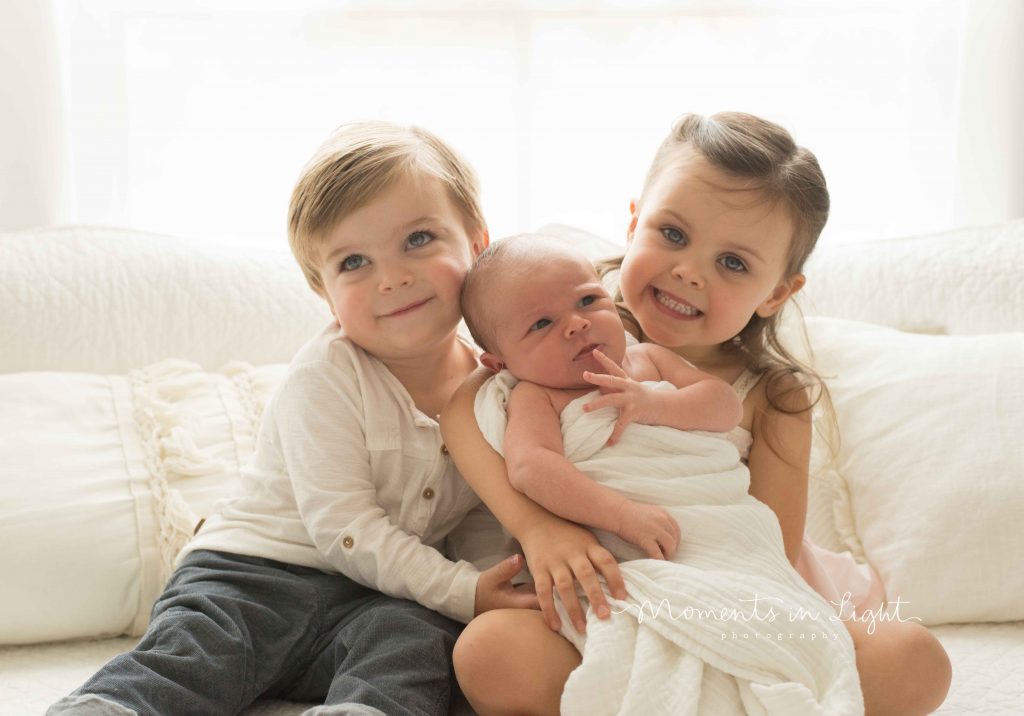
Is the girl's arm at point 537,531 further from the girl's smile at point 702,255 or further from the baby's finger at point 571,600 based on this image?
the girl's smile at point 702,255

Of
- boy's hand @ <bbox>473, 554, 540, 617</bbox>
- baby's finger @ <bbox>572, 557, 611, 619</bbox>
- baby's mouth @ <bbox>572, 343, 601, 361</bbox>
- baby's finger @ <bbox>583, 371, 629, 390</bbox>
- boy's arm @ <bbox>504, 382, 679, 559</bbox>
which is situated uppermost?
baby's mouth @ <bbox>572, 343, 601, 361</bbox>

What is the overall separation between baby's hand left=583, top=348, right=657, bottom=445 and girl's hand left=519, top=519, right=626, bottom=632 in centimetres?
11

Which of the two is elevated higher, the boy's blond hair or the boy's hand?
the boy's blond hair

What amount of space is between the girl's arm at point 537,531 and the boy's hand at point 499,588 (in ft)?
0.11

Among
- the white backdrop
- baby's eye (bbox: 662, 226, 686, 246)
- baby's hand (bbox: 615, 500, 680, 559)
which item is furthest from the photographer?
the white backdrop

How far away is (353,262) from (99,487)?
1.67ft

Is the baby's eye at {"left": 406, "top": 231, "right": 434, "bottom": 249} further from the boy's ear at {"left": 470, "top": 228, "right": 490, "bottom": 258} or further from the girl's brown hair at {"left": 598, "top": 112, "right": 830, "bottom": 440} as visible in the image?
the girl's brown hair at {"left": 598, "top": 112, "right": 830, "bottom": 440}

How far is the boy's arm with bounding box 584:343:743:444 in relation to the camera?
1138 millimetres

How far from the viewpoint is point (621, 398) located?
1.13m

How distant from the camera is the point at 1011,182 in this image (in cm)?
237

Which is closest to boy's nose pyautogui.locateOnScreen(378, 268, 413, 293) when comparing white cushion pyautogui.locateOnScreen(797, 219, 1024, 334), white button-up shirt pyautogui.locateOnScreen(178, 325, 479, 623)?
white button-up shirt pyautogui.locateOnScreen(178, 325, 479, 623)

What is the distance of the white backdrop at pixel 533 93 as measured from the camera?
2.31 metres

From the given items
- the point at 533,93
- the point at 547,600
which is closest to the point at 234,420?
the point at 547,600

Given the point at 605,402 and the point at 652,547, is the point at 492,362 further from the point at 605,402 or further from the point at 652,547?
the point at 652,547
